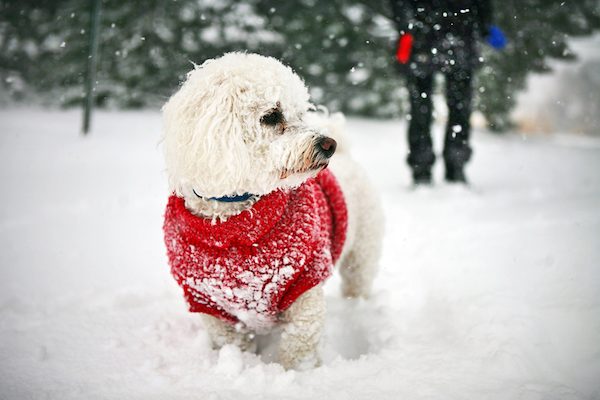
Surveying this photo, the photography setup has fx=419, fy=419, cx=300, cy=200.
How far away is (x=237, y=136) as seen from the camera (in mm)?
1781

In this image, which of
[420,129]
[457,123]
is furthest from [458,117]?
[420,129]

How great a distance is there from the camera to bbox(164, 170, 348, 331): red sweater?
1.75 metres

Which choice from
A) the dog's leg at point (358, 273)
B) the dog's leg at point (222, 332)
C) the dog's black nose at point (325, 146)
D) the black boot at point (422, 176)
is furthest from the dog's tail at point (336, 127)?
the black boot at point (422, 176)

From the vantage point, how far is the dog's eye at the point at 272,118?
73.3 inches

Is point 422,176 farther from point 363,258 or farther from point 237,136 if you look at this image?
point 237,136

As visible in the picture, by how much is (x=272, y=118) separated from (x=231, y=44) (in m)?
8.76

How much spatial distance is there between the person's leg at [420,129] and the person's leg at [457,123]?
0.20 meters

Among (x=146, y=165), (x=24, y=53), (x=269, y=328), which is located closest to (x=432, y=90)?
(x=269, y=328)

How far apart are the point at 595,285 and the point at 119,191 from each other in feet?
14.5

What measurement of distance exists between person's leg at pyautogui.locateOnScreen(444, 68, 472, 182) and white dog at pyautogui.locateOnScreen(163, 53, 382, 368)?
2772 mm

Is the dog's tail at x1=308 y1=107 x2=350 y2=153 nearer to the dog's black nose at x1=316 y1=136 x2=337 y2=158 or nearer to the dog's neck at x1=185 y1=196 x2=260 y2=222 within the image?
the dog's black nose at x1=316 y1=136 x2=337 y2=158

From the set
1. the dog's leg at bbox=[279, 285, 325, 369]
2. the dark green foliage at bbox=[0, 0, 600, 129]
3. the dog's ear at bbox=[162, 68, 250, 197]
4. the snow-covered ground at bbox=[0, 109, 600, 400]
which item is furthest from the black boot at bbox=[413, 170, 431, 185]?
the dark green foliage at bbox=[0, 0, 600, 129]

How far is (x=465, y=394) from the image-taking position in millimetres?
1685

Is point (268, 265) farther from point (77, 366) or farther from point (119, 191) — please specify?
point (119, 191)
